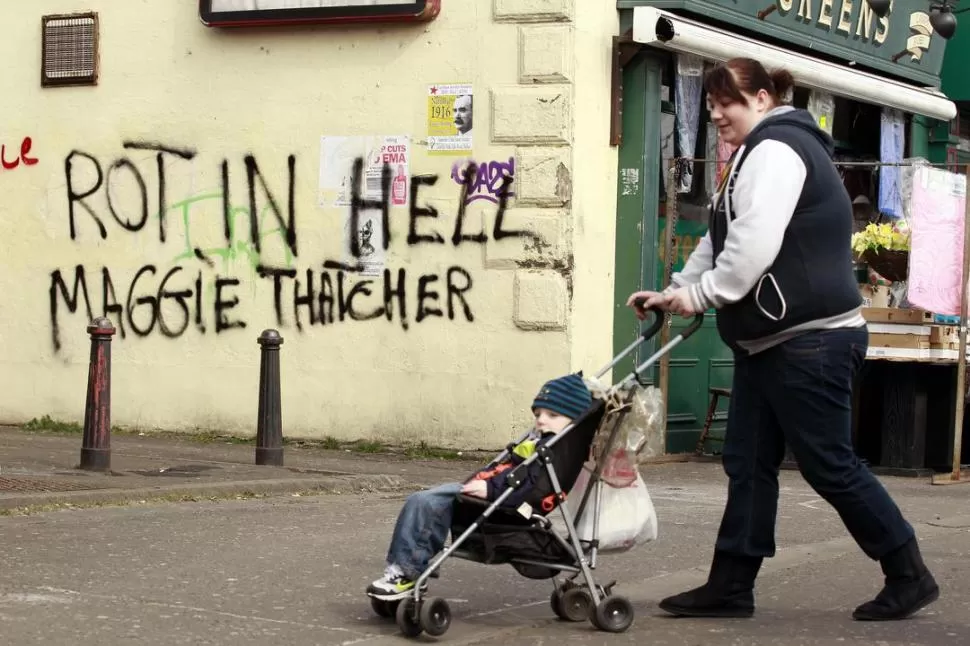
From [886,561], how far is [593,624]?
105cm

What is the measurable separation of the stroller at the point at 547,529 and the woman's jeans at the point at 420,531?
5cm

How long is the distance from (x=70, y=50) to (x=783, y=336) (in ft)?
31.5

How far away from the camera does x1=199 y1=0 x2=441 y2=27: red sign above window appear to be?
1244cm

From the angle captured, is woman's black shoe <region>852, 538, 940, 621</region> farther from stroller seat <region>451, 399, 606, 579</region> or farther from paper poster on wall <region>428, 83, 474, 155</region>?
paper poster on wall <region>428, 83, 474, 155</region>

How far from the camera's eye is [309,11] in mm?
12773

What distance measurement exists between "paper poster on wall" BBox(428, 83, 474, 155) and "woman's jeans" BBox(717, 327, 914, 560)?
6766 millimetres

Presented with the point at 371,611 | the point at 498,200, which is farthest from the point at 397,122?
the point at 371,611

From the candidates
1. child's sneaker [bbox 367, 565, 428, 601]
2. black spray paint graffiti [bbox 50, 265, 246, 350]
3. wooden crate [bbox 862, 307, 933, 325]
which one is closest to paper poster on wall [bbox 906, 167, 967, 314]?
wooden crate [bbox 862, 307, 933, 325]

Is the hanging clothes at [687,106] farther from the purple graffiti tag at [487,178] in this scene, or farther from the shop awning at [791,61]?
the purple graffiti tag at [487,178]

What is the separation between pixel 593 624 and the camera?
18.5 feet

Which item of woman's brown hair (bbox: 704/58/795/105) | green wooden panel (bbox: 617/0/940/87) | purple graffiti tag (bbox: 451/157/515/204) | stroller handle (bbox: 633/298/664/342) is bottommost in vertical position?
stroller handle (bbox: 633/298/664/342)

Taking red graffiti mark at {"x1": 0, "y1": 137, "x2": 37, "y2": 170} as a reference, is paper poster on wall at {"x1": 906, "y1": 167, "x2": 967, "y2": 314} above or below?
below

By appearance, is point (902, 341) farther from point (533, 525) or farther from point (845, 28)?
point (533, 525)

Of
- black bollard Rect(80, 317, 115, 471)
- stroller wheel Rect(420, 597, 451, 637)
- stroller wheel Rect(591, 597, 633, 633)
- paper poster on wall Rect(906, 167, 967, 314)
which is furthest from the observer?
paper poster on wall Rect(906, 167, 967, 314)
